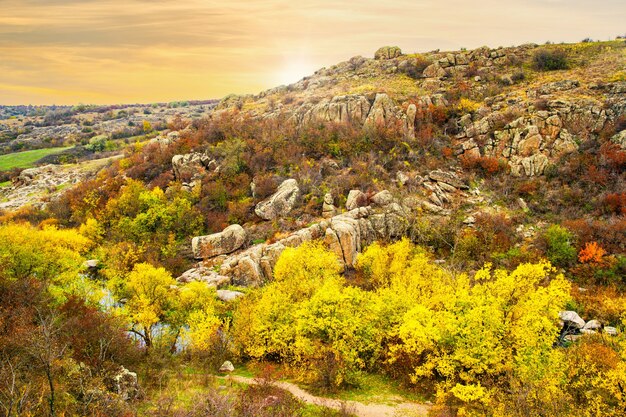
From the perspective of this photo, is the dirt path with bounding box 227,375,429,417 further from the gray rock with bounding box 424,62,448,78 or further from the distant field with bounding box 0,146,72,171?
the distant field with bounding box 0,146,72,171

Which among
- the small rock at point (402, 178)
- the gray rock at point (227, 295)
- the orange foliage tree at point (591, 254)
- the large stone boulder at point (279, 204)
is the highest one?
the small rock at point (402, 178)

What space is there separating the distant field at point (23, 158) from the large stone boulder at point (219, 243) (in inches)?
3819

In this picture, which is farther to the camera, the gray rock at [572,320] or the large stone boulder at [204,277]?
the large stone boulder at [204,277]

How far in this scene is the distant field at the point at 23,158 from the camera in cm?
11931

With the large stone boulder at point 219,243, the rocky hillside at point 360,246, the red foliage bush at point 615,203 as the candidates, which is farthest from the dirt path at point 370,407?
the red foliage bush at point 615,203

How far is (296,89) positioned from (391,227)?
2153 inches

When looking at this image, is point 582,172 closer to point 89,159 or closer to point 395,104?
point 395,104

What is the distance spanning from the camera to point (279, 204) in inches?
2271

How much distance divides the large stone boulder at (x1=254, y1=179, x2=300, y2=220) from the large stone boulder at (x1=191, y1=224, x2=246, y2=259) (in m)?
5.21

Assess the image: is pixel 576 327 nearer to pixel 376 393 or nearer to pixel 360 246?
pixel 376 393

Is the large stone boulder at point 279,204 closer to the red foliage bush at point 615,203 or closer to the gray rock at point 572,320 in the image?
the gray rock at point 572,320

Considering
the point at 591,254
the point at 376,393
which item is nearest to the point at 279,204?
the point at 376,393

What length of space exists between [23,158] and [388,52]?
122 metres

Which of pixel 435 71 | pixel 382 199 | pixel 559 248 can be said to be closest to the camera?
pixel 559 248
